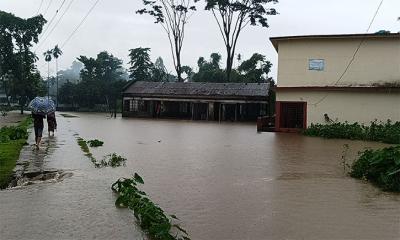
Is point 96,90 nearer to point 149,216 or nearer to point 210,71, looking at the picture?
point 210,71

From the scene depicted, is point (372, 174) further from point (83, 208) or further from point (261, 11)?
point (261, 11)

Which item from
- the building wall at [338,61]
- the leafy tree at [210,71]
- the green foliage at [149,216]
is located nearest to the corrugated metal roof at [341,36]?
the building wall at [338,61]

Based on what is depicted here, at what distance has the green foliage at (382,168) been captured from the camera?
8719 millimetres

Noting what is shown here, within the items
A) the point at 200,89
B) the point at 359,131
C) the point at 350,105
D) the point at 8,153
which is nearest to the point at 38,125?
the point at 8,153

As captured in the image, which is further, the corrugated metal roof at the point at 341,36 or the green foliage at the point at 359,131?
the corrugated metal roof at the point at 341,36

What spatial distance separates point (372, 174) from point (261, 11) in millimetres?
45059

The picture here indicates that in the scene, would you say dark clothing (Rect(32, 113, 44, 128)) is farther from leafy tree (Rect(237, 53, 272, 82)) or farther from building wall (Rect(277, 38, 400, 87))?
leafy tree (Rect(237, 53, 272, 82))

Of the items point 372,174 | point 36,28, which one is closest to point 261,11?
point 36,28

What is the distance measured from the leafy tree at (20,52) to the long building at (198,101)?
1339 cm

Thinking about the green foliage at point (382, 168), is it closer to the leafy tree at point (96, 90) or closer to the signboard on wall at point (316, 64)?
the signboard on wall at point (316, 64)

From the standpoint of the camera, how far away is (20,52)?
57.0 meters

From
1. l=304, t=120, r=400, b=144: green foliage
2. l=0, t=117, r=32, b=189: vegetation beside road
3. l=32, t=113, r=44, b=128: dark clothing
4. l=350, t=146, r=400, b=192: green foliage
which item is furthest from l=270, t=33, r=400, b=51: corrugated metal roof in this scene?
l=32, t=113, r=44, b=128: dark clothing

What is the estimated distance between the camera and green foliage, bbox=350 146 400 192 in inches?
343

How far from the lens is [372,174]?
9.70 m
